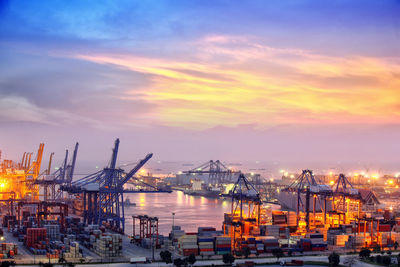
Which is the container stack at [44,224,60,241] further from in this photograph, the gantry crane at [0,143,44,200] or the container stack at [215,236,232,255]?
the gantry crane at [0,143,44,200]

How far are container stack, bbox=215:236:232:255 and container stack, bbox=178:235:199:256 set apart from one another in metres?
0.99

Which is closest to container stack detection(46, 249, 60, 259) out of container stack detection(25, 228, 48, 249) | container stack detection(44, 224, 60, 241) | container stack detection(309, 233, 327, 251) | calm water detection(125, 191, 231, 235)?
container stack detection(25, 228, 48, 249)

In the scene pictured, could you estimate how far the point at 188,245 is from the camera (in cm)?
2731

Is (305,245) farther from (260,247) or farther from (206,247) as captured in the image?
(206,247)

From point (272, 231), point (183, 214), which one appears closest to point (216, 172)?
point (183, 214)

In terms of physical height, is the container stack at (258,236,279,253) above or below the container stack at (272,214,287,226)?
below

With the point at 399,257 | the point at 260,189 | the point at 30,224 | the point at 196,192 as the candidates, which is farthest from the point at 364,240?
the point at 196,192

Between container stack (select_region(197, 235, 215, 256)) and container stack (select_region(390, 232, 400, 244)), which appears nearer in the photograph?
container stack (select_region(197, 235, 215, 256))

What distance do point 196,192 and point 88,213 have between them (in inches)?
1612

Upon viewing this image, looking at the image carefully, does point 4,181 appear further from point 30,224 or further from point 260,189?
point 260,189

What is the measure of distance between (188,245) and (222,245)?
1592 millimetres

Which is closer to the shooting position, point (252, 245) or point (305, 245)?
point (252, 245)

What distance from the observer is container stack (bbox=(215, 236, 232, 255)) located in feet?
90.6

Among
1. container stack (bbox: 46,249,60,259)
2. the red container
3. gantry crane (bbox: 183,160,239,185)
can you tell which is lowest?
container stack (bbox: 46,249,60,259)
